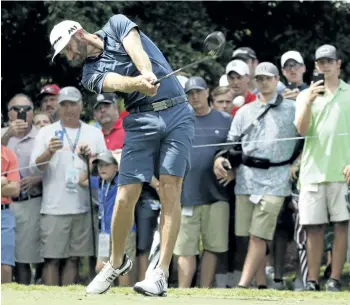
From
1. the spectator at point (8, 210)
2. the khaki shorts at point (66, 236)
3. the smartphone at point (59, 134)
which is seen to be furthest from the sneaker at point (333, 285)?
the spectator at point (8, 210)

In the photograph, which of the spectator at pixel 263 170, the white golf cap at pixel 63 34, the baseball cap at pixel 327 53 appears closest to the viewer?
the white golf cap at pixel 63 34

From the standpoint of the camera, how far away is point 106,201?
1381 centimetres

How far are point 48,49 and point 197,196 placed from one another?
188 inches

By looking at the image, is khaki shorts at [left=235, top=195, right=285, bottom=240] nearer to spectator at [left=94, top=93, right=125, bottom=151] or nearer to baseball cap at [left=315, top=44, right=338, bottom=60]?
baseball cap at [left=315, top=44, right=338, bottom=60]

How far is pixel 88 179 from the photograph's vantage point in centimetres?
1420

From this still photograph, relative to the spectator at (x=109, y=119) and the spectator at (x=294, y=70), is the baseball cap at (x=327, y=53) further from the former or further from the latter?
the spectator at (x=109, y=119)

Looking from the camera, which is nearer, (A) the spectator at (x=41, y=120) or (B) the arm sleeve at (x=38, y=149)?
(B) the arm sleeve at (x=38, y=149)

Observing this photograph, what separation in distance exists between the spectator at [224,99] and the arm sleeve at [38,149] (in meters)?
1.92

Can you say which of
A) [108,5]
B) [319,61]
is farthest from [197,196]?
[108,5]

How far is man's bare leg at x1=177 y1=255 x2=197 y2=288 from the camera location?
13.4 meters

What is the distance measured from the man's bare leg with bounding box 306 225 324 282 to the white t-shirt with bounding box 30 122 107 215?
2638 mm

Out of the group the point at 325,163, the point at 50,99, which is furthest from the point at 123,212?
the point at 50,99

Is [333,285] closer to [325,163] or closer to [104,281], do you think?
[325,163]

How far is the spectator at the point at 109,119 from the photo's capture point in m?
14.7
